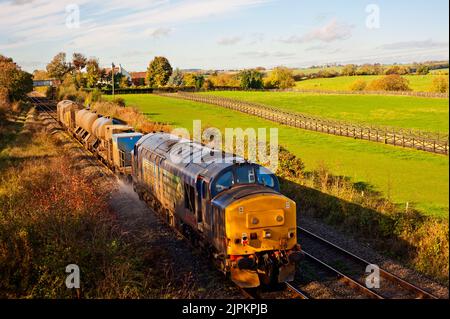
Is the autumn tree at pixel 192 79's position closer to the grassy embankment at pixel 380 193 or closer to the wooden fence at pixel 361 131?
the wooden fence at pixel 361 131

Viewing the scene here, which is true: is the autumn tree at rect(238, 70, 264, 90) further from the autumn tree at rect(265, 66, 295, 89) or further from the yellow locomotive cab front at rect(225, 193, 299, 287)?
the yellow locomotive cab front at rect(225, 193, 299, 287)

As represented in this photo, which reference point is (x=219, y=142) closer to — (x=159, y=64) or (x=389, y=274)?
(x=389, y=274)

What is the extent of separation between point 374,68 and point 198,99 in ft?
221

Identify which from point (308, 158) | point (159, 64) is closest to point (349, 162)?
point (308, 158)

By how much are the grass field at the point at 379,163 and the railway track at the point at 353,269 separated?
306 centimetres

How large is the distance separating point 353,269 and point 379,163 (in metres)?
20.7

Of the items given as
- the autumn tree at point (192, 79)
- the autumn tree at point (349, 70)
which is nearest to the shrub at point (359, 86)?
the autumn tree at point (349, 70)

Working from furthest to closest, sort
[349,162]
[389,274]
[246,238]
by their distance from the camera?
[349,162] < [389,274] < [246,238]

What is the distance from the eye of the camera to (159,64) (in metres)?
132

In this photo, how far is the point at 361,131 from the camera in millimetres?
46375

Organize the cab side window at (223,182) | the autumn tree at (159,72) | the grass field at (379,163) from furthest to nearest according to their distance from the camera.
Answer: the autumn tree at (159,72) < the grass field at (379,163) < the cab side window at (223,182)

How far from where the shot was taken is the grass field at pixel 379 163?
24734 mm

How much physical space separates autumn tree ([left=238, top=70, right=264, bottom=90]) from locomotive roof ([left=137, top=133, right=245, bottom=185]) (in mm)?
104045

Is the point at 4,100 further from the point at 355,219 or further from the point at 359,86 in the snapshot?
the point at 359,86
